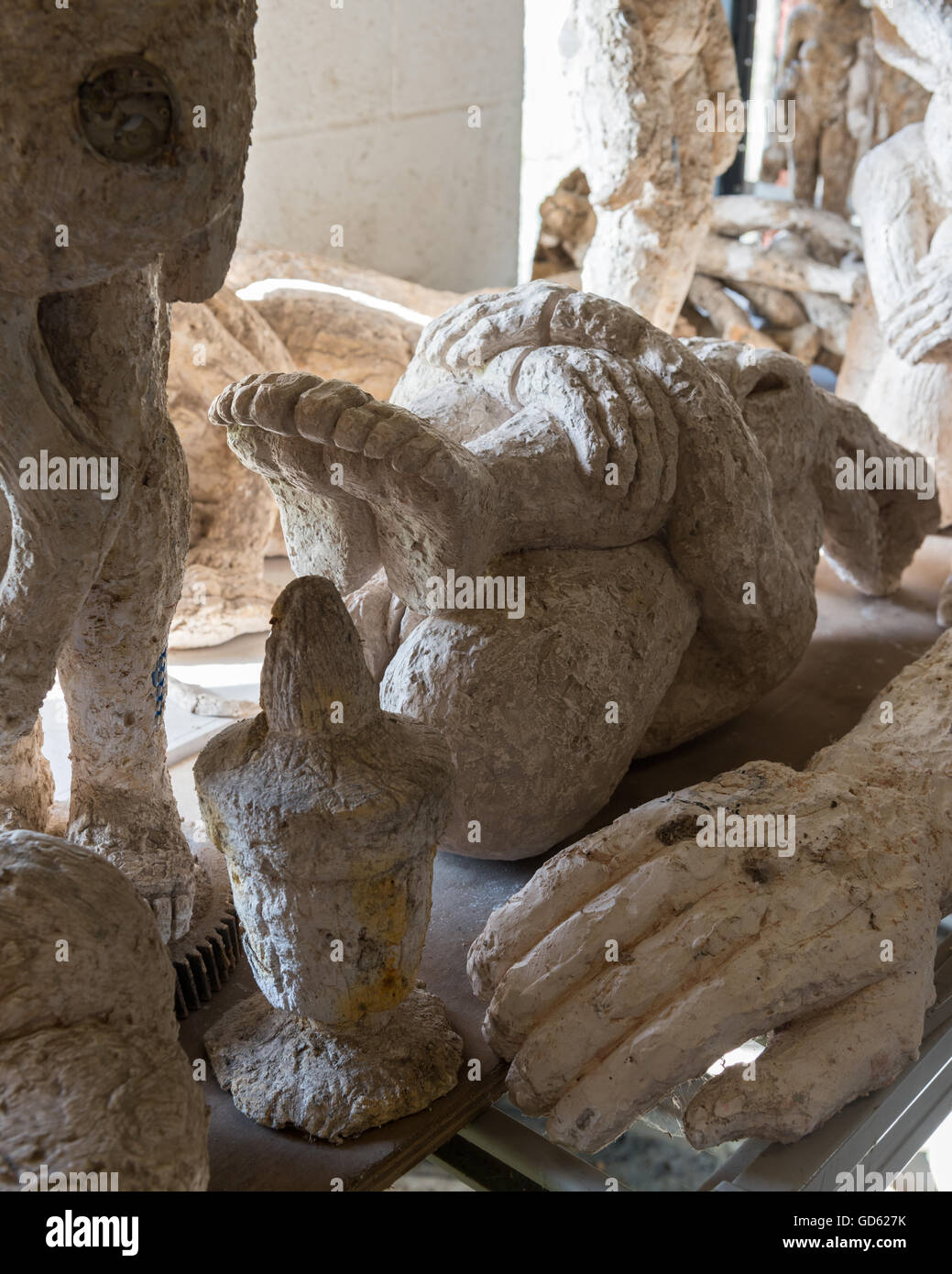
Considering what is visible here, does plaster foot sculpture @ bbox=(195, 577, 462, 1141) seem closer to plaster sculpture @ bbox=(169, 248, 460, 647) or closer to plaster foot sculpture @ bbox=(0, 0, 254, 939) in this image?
plaster foot sculpture @ bbox=(0, 0, 254, 939)

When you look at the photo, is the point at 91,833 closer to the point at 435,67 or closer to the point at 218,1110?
the point at 218,1110

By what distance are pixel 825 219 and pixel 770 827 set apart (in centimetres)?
394

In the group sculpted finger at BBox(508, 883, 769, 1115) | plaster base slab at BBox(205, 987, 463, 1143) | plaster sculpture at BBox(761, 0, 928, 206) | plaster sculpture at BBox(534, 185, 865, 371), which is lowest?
plaster base slab at BBox(205, 987, 463, 1143)

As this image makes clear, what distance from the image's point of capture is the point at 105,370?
1394mm

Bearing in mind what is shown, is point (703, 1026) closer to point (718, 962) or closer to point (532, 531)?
point (718, 962)

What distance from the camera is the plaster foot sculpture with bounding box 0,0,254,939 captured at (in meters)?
1.13

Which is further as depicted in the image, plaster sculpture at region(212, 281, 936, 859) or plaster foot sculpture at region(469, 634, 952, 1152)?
plaster sculpture at region(212, 281, 936, 859)

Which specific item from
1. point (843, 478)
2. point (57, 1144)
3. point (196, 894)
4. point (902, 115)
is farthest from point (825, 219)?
point (57, 1144)

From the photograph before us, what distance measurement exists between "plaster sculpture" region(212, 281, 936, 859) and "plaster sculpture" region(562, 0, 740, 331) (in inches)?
72.2

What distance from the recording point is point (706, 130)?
4082mm

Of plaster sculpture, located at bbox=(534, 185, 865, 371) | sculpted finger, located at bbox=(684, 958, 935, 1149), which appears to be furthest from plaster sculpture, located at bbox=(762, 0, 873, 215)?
sculpted finger, located at bbox=(684, 958, 935, 1149)

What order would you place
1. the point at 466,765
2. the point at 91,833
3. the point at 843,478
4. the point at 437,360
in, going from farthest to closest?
the point at 843,478 → the point at 437,360 → the point at 466,765 → the point at 91,833

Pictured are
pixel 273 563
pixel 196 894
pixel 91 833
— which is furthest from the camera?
pixel 273 563

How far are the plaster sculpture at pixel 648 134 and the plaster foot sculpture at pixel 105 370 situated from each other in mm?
2698
